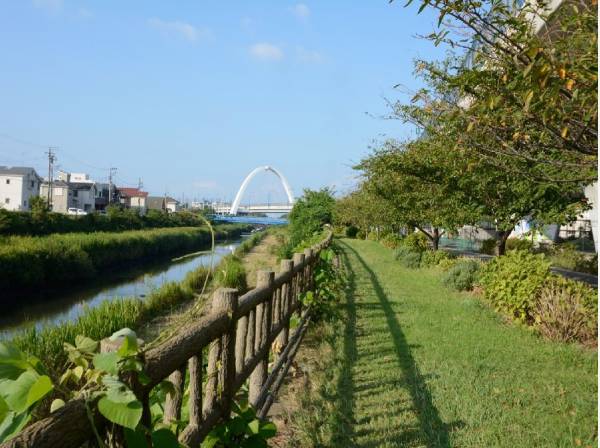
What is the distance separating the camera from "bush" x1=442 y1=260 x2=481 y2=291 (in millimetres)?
13062

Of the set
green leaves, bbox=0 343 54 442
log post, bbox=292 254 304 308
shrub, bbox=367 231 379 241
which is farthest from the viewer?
shrub, bbox=367 231 379 241

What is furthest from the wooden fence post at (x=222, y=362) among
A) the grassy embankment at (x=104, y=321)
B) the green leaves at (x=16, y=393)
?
the green leaves at (x=16, y=393)

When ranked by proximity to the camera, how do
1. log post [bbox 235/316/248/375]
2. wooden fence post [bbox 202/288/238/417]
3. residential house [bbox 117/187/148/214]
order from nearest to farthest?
wooden fence post [bbox 202/288/238/417] → log post [bbox 235/316/248/375] → residential house [bbox 117/187/148/214]

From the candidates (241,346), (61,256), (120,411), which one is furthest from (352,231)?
(120,411)

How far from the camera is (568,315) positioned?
25.2ft

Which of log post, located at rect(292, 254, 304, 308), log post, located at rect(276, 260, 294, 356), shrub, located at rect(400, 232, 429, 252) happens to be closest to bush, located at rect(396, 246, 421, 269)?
shrub, located at rect(400, 232, 429, 252)

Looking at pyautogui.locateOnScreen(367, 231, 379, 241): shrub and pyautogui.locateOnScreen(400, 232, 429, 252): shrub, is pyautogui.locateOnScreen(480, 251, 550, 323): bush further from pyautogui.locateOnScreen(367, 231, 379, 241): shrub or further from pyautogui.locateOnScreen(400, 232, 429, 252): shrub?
pyautogui.locateOnScreen(367, 231, 379, 241): shrub

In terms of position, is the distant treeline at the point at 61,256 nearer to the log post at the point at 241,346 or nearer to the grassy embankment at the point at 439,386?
the grassy embankment at the point at 439,386

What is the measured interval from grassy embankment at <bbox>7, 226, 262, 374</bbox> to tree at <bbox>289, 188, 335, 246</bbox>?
33.1 ft

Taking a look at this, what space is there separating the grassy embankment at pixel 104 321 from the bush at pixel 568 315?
4.72m

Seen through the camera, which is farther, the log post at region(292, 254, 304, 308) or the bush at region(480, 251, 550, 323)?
the bush at region(480, 251, 550, 323)

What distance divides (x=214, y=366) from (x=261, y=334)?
1729 mm

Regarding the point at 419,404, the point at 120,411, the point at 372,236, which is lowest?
the point at 419,404

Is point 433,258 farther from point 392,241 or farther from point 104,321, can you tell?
point 392,241
